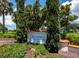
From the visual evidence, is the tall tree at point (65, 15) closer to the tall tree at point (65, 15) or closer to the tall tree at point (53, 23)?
the tall tree at point (65, 15)

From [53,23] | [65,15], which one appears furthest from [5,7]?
[53,23]

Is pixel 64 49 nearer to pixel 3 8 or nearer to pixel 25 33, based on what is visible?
pixel 25 33

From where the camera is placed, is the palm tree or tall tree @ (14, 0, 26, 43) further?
the palm tree

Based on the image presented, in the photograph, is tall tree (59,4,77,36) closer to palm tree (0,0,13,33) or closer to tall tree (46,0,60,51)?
tall tree (46,0,60,51)

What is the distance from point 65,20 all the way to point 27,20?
3.87m

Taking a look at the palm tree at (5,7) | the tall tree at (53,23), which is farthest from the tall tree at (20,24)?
the palm tree at (5,7)

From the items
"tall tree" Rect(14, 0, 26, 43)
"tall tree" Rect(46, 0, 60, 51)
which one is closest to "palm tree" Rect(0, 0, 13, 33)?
"tall tree" Rect(14, 0, 26, 43)

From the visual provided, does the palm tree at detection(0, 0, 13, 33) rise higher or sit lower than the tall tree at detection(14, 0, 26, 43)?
higher

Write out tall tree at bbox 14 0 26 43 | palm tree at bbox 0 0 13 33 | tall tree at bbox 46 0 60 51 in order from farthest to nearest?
palm tree at bbox 0 0 13 33, tall tree at bbox 14 0 26 43, tall tree at bbox 46 0 60 51

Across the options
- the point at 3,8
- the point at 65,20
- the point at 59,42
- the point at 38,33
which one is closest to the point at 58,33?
the point at 59,42

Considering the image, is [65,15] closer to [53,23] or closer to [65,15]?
[65,15]

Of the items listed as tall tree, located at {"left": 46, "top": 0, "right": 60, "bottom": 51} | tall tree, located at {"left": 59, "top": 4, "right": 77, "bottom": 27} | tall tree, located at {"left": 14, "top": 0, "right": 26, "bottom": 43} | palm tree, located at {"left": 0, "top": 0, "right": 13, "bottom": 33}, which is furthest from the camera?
palm tree, located at {"left": 0, "top": 0, "right": 13, "bottom": 33}

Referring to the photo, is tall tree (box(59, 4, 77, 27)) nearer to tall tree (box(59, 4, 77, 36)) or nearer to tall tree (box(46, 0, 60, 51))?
tall tree (box(59, 4, 77, 36))

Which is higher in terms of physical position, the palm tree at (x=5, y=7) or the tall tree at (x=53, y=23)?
the palm tree at (x=5, y=7)
